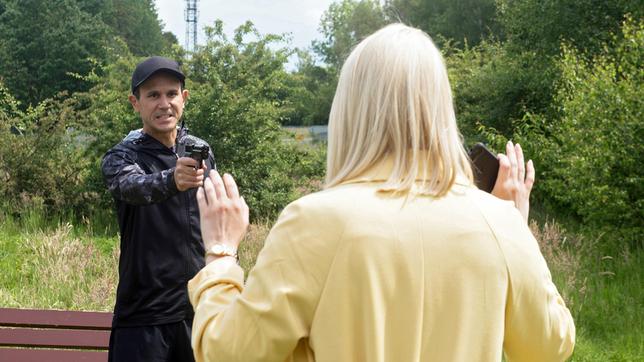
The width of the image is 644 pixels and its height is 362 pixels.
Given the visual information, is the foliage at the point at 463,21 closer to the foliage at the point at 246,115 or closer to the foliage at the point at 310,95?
the foliage at the point at 310,95

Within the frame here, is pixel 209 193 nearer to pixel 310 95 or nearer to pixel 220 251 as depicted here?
pixel 220 251

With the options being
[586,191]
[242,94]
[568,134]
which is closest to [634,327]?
[586,191]

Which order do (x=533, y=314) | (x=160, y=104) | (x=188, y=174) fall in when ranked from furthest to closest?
(x=160, y=104) → (x=188, y=174) → (x=533, y=314)

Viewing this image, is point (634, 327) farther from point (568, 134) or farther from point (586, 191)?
point (568, 134)

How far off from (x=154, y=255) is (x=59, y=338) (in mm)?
1345

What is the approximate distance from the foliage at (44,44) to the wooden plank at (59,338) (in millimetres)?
44433

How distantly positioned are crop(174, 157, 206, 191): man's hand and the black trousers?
0.65m

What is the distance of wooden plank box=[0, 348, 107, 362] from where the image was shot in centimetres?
436

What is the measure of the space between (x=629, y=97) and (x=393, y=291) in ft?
26.1

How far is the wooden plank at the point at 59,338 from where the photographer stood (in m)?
4.43

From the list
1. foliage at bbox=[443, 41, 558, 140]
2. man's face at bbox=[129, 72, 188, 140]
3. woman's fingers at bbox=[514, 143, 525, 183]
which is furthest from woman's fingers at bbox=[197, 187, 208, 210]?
foliage at bbox=[443, 41, 558, 140]

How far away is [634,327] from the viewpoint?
6.73 m

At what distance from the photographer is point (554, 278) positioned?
748 cm

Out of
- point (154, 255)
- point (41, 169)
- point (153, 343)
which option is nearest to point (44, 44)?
point (41, 169)
